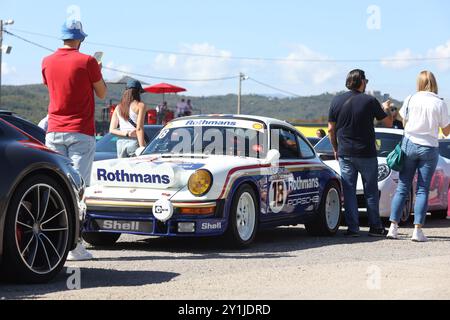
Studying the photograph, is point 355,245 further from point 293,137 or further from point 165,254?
point 165,254

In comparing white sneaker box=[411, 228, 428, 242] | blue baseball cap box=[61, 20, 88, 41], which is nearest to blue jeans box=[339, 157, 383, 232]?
white sneaker box=[411, 228, 428, 242]

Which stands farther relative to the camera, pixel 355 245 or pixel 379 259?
pixel 355 245

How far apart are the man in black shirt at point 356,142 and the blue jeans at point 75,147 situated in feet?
12.6

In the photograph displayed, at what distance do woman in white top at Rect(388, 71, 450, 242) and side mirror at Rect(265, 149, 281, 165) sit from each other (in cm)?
162

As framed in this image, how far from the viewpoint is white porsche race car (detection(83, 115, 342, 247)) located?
9289 millimetres

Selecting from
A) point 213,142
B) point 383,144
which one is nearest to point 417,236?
point 213,142

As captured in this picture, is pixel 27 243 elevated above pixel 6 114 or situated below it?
below

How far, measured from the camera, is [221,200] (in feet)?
30.7

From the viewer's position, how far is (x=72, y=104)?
8562 millimetres

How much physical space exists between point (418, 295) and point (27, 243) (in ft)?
8.78

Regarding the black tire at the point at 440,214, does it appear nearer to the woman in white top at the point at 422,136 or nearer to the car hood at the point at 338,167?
the car hood at the point at 338,167

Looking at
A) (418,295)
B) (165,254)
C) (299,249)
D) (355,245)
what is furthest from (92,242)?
(418,295)
